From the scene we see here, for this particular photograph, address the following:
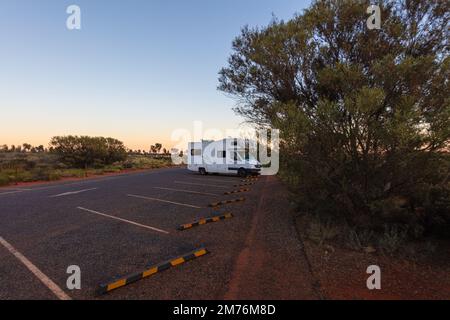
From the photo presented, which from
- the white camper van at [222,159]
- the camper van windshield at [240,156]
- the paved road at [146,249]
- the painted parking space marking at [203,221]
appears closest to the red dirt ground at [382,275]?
the paved road at [146,249]

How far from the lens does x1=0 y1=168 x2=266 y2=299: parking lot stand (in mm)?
3713

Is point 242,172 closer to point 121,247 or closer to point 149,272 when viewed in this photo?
→ point 121,247

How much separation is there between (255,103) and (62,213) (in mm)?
7687

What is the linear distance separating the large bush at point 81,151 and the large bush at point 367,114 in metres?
30.3

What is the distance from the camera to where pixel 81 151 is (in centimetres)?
3161

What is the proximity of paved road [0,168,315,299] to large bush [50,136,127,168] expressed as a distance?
2408 centimetres

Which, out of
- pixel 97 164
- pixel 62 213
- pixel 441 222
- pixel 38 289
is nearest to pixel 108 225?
pixel 62 213

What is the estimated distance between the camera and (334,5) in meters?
7.22

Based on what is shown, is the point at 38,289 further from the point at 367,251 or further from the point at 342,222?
the point at 342,222

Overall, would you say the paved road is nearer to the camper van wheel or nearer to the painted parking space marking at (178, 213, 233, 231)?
the painted parking space marking at (178, 213, 233, 231)

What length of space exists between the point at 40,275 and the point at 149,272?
178 cm

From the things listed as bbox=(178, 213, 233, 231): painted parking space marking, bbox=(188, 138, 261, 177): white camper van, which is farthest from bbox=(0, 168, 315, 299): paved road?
bbox=(188, 138, 261, 177): white camper van

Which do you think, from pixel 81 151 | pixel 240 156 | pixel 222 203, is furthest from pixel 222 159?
pixel 81 151
